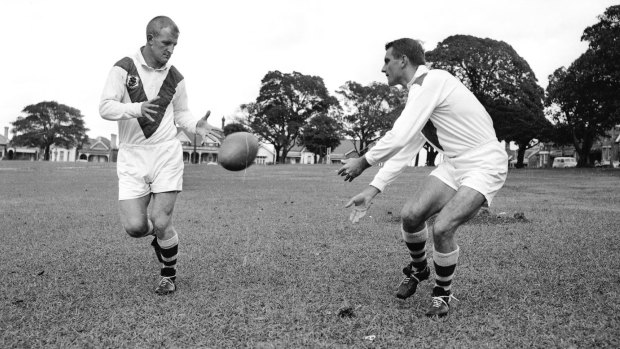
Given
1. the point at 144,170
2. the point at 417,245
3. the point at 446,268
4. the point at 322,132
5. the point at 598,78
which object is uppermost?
the point at 598,78

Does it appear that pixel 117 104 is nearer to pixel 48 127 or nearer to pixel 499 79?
pixel 499 79

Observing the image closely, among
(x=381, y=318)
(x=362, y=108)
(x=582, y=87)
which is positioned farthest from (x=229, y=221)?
(x=362, y=108)

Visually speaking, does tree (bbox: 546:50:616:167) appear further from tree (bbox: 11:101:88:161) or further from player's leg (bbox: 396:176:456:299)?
tree (bbox: 11:101:88:161)

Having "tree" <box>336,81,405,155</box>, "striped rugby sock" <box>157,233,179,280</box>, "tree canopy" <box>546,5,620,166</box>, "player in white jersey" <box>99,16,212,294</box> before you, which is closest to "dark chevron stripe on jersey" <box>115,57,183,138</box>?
"player in white jersey" <box>99,16,212,294</box>

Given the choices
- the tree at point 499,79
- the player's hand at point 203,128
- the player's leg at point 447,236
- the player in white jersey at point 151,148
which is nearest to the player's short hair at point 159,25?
the player in white jersey at point 151,148

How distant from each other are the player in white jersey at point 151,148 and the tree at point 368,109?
75.0m

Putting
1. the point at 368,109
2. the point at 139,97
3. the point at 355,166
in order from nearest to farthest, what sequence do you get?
the point at 355,166
the point at 139,97
the point at 368,109

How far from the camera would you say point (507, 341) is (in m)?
3.90

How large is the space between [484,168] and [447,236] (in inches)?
27.7

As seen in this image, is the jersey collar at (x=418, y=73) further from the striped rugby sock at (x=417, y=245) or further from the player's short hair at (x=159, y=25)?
the player's short hair at (x=159, y=25)

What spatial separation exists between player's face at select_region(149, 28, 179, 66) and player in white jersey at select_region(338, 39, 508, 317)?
2.16 meters

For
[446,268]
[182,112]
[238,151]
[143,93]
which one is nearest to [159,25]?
[143,93]

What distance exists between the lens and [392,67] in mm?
4898

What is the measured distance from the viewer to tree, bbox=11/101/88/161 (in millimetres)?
109562
